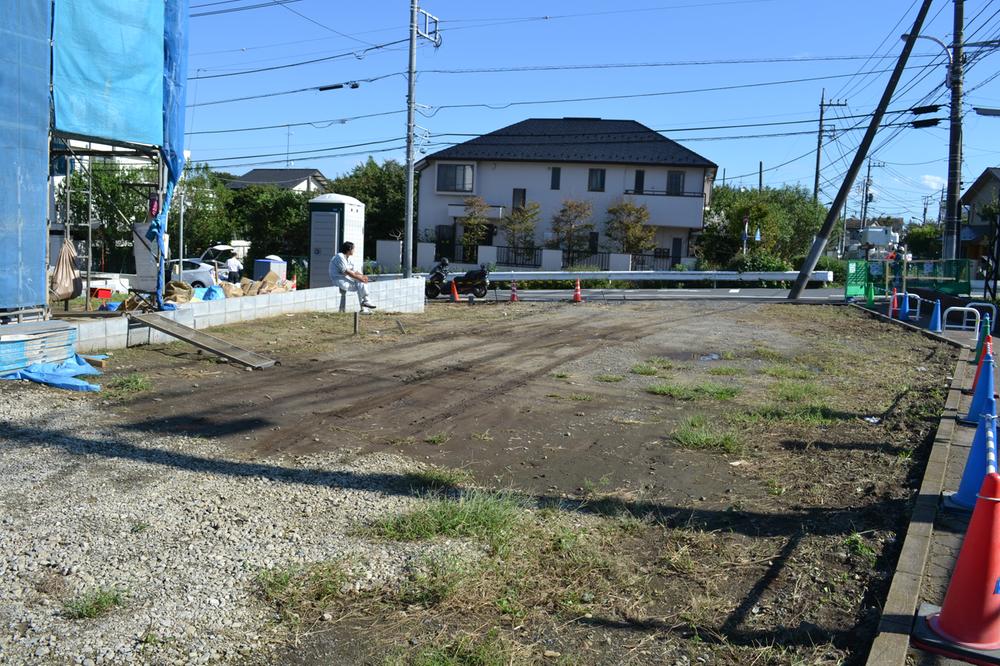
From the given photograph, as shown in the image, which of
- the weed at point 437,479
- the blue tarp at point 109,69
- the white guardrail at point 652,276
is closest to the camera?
the weed at point 437,479

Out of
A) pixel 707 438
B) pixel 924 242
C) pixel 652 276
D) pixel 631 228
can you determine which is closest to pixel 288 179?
pixel 631 228

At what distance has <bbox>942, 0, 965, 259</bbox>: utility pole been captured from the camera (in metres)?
25.7

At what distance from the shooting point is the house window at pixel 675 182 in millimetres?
42812

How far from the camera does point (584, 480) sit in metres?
6.26

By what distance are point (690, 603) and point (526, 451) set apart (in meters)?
2.92

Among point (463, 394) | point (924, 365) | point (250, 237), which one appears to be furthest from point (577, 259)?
point (463, 394)

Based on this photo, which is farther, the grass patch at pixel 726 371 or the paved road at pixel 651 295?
the paved road at pixel 651 295

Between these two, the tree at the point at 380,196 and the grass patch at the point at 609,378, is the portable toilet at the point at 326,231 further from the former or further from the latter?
the tree at the point at 380,196

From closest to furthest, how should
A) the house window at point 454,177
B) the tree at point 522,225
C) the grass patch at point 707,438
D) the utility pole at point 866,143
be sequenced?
1. the grass patch at point 707,438
2. the utility pole at point 866,143
3. the tree at point 522,225
4. the house window at point 454,177

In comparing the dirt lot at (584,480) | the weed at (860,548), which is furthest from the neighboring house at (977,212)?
the weed at (860,548)

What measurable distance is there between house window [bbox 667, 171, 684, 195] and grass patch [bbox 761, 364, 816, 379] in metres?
32.1

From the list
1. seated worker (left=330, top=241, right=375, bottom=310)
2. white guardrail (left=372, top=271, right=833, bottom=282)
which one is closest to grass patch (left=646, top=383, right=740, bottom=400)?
seated worker (left=330, top=241, right=375, bottom=310)

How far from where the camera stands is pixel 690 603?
426 centimetres

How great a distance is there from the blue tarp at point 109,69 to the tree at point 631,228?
31.3m
